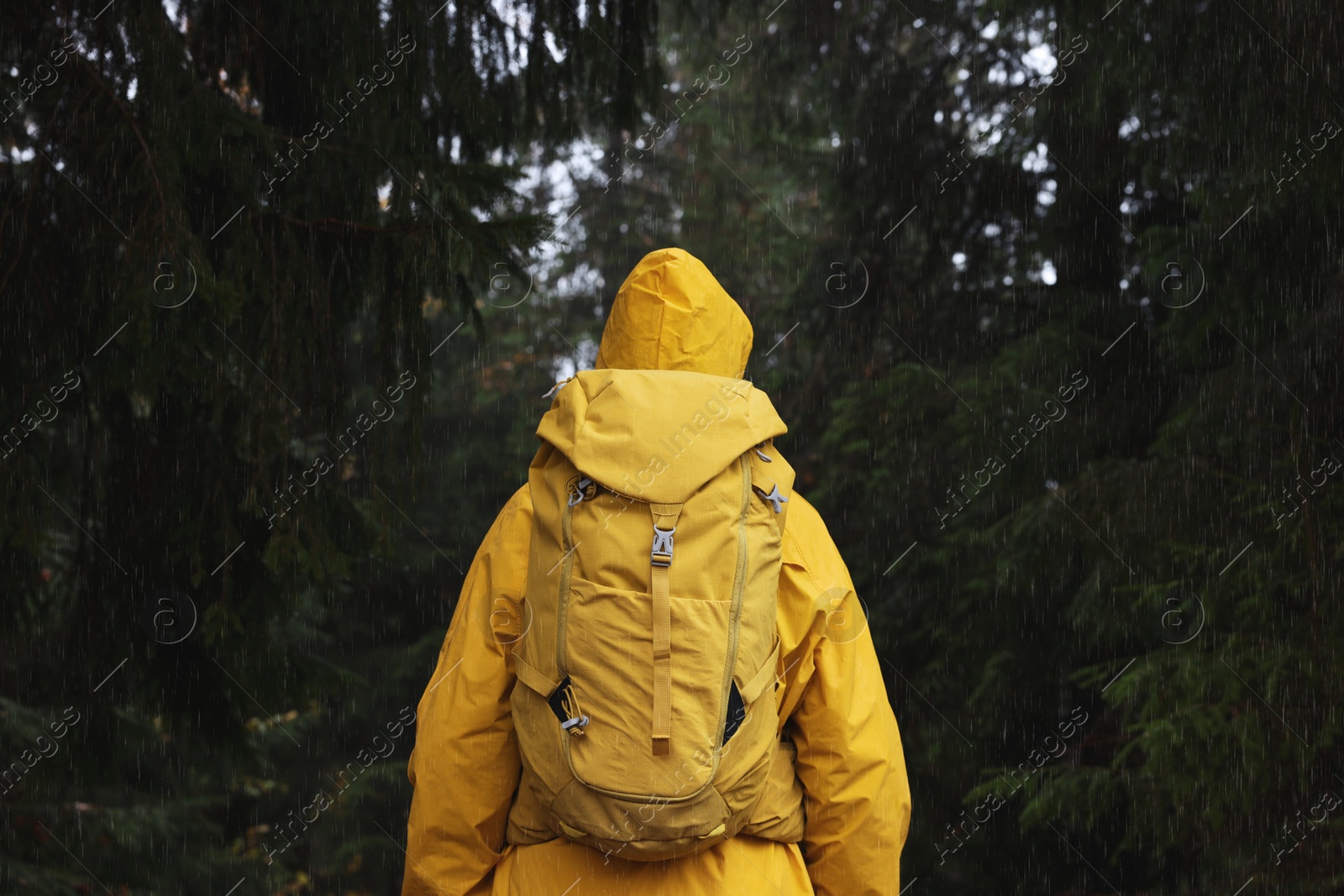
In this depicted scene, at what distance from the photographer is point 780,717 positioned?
2074 millimetres

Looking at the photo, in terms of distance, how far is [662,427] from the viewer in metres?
1.82

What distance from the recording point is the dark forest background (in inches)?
139

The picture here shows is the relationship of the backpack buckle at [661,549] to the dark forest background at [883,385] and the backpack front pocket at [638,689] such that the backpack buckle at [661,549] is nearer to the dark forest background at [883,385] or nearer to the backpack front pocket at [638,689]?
the backpack front pocket at [638,689]

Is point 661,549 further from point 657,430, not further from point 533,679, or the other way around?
point 533,679

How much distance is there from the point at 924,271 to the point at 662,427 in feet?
19.4

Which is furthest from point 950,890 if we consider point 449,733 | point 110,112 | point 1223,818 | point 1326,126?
point 110,112

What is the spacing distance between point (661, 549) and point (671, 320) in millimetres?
541

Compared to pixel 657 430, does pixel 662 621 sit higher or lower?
lower

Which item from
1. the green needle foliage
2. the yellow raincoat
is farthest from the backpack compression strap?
the green needle foliage

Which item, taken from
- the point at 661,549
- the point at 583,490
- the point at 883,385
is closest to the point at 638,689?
the point at 661,549

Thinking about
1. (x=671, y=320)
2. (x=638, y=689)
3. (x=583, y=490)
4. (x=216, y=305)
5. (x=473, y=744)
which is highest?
(x=216, y=305)

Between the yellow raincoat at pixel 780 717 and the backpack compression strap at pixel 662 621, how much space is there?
36 cm

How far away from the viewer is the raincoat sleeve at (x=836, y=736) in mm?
2043

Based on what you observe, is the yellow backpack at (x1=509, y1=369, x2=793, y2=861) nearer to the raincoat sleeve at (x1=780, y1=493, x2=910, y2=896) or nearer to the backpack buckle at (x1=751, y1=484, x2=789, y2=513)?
the backpack buckle at (x1=751, y1=484, x2=789, y2=513)
